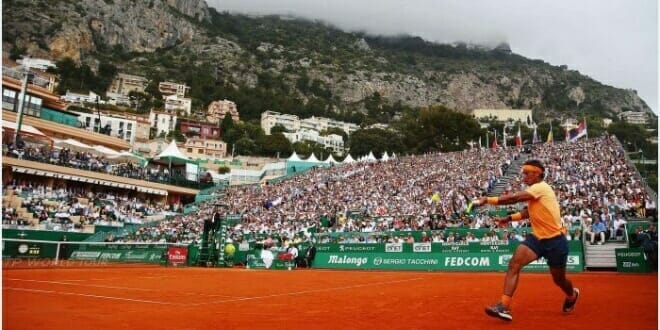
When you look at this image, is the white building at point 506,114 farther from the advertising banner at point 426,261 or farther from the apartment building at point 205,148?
the advertising banner at point 426,261

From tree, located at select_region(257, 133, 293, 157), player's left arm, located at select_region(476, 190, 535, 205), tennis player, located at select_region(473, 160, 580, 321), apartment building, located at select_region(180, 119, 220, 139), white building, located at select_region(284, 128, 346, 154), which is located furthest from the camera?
white building, located at select_region(284, 128, 346, 154)

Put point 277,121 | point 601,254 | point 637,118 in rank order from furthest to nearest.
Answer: point 277,121
point 637,118
point 601,254

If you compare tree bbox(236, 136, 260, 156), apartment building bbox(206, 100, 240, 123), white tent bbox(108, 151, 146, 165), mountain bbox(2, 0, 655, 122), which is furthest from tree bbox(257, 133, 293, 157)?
white tent bbox(108, 151, 146, 165)

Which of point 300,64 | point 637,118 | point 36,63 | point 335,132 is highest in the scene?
point 300,64

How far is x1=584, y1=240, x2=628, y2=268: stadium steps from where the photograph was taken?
15.3m

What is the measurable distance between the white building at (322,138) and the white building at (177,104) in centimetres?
2356

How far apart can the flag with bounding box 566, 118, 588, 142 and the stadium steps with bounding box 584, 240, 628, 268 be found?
22.4m

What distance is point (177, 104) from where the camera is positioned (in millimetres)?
110312

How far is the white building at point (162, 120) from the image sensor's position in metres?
101

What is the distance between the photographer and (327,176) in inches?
1448

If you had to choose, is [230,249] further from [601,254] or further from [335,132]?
[335,132]

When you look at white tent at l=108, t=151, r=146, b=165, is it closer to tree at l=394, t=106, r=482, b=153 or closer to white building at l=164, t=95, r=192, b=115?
tree at l=394, t=106, r=482, b=153

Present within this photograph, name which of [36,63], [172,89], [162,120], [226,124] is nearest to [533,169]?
[36,63]

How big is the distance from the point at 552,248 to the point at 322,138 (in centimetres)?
10943
